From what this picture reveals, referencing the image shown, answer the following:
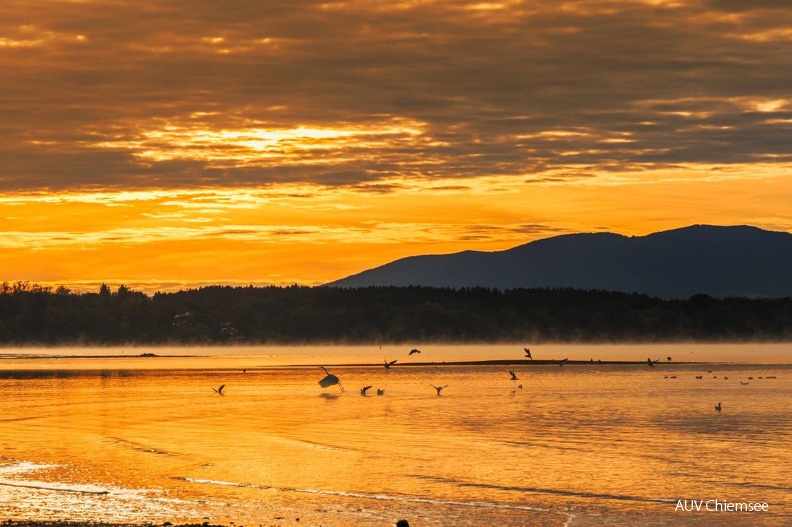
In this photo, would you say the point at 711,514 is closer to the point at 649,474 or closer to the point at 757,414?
the point at 649,474

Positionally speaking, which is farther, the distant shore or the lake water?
the lake water

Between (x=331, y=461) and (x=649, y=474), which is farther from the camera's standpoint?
(x=331, y=461)

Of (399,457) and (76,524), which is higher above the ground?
(399,457)

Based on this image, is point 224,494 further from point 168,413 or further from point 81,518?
point 168,413

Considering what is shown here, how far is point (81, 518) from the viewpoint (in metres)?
31.3

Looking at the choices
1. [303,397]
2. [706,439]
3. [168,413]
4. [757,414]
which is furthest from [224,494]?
[303,397]

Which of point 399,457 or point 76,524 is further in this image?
point 399,457

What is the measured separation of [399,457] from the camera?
45406 millimetres

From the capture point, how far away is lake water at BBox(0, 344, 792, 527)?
33.3m

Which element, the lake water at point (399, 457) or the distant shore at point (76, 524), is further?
the lake water at point (399, 457)

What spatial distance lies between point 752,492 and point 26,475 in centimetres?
2495

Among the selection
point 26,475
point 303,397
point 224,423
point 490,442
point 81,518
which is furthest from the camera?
point 303,397

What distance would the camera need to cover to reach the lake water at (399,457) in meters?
33.3

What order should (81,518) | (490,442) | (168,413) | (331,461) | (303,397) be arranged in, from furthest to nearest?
(303,397) → (168,413) → (490,442) → (331,461) → (81,518)
